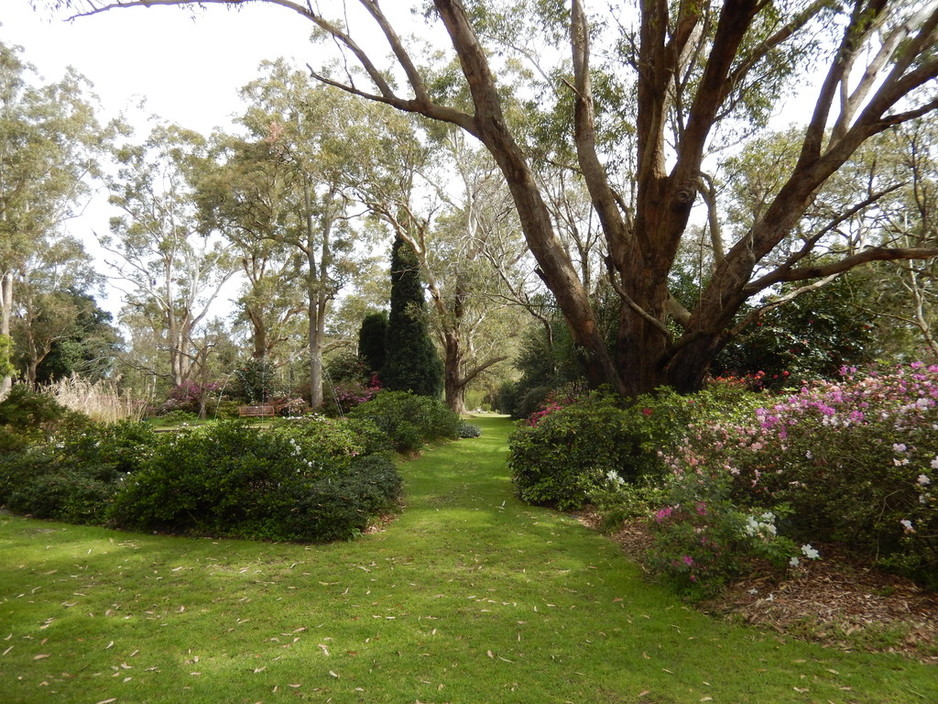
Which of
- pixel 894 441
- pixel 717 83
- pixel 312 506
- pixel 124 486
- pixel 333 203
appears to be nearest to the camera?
pixel 894 441

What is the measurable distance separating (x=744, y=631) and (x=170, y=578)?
13.0 ft

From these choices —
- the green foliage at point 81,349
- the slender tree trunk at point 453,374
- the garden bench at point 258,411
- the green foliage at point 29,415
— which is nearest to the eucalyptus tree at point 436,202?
the slender tree trunk at point 453,374

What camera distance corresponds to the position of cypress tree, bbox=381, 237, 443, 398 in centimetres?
1805

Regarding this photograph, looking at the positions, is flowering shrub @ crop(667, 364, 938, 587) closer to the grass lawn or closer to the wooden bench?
the grass lawn

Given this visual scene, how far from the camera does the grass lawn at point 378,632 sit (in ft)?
8.66

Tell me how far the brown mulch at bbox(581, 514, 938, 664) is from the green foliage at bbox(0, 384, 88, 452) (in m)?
9.19

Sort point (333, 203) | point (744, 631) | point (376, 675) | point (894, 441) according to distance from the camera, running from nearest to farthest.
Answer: point (376, 675) < point (744, 631) < point (894, 441) < point (333, 203)

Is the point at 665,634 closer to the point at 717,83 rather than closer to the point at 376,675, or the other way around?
the point at 376,675

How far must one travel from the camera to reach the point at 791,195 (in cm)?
698

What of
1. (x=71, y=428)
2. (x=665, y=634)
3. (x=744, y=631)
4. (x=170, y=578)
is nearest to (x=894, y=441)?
(x=744, y=631)

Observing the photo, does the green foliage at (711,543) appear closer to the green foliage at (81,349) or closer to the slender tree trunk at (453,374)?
the slender tree trunk at (453,374)

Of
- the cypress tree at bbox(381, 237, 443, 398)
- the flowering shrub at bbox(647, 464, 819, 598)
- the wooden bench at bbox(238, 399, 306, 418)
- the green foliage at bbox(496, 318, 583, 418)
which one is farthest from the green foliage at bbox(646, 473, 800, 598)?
the wooden bench at bbox(238, 399, 306, 418)

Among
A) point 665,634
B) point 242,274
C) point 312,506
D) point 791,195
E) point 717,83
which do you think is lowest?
point 665,634

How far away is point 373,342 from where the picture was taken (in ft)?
68.4
